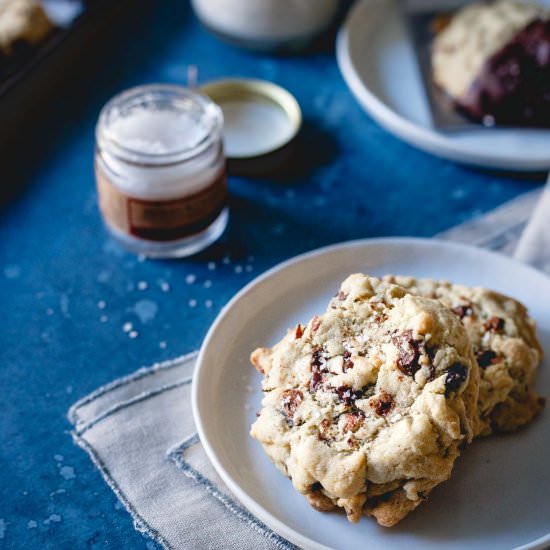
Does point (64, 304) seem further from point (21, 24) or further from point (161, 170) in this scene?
point (21, 24)

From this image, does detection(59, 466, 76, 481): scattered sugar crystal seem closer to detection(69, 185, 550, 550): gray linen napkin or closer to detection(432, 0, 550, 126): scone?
detection(69, 185, 550, 550): gray linen napkin

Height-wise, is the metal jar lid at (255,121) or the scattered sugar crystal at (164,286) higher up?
the metal jar lid at (255,121)

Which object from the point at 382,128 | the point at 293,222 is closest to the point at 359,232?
the point at 293,222

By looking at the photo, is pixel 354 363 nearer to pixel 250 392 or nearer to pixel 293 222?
pixel 250 392

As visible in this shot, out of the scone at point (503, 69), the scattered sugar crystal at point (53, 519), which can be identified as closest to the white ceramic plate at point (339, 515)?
the scattered sugar crystal at point (53, 519)

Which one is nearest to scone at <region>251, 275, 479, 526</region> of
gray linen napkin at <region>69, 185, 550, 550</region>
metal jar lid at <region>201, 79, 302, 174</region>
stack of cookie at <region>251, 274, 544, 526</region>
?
stack of cookie at <region>251, 274, 544, 526</region>

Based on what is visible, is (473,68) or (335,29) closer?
(473,68)

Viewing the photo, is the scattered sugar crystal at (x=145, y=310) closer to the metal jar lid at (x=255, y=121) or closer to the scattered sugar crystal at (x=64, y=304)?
the scattered sugar crystal at (x=64, y=304)
